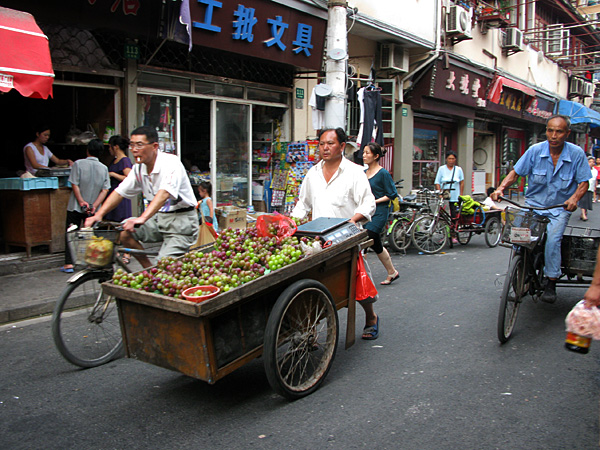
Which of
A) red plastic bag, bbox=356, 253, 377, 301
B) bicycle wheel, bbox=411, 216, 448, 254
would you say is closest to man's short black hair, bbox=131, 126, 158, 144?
red plastic bag, bbox=356, 253, 377, 301

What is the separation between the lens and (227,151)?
11.3 meters

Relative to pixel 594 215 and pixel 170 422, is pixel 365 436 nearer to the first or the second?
pixel 170 422

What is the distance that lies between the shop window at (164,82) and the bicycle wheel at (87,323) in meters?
5.75

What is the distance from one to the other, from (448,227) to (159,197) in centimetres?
725

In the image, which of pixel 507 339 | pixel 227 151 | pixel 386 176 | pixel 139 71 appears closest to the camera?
pixel 507 339

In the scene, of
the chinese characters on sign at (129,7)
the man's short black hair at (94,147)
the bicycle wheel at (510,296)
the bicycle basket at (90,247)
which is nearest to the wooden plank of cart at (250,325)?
the bicycle basket at (90,247)

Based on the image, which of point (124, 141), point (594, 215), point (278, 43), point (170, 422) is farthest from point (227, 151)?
point (594, 215)

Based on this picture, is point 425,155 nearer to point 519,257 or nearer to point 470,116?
point 470,116

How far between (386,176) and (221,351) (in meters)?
4.40

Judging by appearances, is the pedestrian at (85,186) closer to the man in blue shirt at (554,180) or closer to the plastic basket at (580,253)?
the man in blue shirt at (554,180)

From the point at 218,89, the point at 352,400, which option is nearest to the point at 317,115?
the point at 218,89

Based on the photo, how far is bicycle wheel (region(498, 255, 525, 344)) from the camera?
4594 mm

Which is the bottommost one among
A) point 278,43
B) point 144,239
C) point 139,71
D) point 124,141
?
point 144,239

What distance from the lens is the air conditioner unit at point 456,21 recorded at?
1568 centimetres
